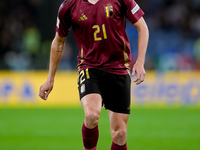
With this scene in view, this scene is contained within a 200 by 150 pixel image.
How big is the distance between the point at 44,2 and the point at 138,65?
47.6 feet

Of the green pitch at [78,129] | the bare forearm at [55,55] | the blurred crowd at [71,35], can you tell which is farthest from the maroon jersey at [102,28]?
the blurred crowd at [71,35]

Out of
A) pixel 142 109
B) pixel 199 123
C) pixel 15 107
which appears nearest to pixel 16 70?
pixel 15 107

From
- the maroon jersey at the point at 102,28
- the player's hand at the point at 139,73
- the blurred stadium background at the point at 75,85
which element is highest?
the maroon jersey at the point at 102,28

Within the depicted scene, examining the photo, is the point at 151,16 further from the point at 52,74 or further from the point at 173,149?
the point at 52,74

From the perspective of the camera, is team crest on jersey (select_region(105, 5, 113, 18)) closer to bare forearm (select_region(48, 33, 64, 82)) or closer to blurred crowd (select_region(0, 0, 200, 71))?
bare forearm (select_region(48, 33, 64, 82))

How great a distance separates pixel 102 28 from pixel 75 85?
960 cm

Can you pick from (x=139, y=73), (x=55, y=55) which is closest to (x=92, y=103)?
(x=139, y=73)

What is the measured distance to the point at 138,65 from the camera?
4.85 meters

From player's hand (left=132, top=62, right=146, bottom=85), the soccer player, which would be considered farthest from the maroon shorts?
player's hand (left=132, top=62, right=146, bottom=85)

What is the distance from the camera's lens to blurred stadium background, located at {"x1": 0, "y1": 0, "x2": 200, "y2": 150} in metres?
Result: 8.49

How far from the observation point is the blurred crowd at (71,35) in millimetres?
15496

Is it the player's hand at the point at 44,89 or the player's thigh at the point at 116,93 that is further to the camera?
the player's hand at the point at 44,89

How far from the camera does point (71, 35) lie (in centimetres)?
1739

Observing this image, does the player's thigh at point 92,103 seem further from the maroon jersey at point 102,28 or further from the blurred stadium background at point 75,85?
the blurred stadium background at point 75,85
